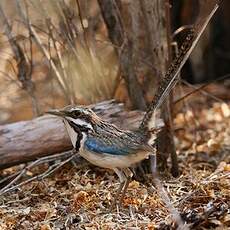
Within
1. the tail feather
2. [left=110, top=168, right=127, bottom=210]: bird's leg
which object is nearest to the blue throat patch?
[left=110, top=168, right=127, bottom=210]: bird's leg

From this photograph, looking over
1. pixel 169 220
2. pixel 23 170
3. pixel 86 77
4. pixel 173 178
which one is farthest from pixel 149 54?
pixel 169 220

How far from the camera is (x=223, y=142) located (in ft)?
23.3

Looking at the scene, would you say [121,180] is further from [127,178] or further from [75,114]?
[75,114]

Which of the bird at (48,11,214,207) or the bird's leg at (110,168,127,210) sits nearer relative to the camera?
the bird at (48,11,214,207)

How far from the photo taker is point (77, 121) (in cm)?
491

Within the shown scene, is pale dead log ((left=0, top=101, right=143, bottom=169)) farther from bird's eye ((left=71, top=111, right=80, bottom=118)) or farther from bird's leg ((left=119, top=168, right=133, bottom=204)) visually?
bird's eye ((left=71, top=111, right=80, bottom=118))

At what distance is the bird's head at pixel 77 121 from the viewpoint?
4891mm

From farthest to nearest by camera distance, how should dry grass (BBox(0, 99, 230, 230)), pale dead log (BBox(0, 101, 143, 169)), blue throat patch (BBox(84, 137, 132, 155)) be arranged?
pale dead log (BBox(0, 101, 143, 169)), blue throat patch (BBox(84, 137, 132, 155)), dry grass (BBox(0, 99, 230, 230))

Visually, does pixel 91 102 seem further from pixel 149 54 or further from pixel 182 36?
pixel 182 36

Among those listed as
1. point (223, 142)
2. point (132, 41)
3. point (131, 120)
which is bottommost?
point (223, 142)

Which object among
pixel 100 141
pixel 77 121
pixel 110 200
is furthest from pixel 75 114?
pixel 110 200

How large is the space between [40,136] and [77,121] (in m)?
0.86

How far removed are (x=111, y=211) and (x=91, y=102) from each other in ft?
4.86

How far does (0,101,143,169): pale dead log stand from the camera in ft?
18.6
